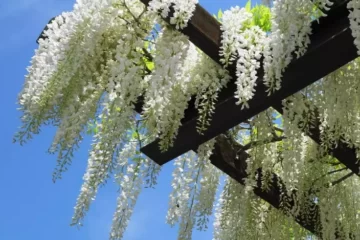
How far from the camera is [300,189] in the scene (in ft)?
10.1

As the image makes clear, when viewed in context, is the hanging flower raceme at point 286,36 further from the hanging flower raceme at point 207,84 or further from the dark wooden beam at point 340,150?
the dark wooden beam at point 340,150

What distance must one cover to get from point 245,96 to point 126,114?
1.50 ft

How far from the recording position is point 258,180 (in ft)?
10.4

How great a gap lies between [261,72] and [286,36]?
178 millimetres

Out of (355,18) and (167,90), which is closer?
(355,18)

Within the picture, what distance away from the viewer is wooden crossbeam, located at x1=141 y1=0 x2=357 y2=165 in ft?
6.79

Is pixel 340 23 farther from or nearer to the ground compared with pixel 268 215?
nearer to the ground

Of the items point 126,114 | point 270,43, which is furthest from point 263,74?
point 126,114

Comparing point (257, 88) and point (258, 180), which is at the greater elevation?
point (258, 180)

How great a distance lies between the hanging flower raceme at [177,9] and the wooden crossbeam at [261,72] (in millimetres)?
36

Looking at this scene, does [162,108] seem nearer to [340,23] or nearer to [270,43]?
[270,43]

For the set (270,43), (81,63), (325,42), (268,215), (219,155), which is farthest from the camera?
(268,215)

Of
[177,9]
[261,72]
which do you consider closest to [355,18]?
[261,72]

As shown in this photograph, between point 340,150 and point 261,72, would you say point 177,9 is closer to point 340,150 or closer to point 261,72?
point 261,72
